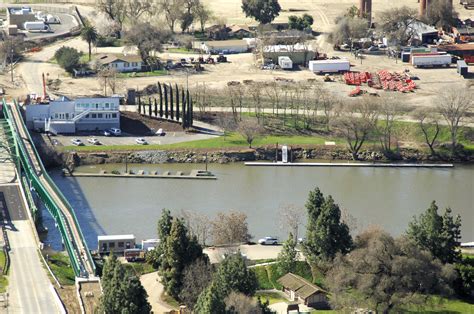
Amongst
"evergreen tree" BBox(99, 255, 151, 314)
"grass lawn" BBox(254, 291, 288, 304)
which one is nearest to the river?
"grass lawn" BBox(254, 291, 288, 304)

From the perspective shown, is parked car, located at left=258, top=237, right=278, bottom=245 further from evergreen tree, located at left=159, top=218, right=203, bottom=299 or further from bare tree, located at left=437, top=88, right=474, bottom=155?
bare tree, located at left=437, top=88, right=474, bottom=155

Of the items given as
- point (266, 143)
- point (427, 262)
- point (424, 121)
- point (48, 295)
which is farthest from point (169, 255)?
point (424, 121)

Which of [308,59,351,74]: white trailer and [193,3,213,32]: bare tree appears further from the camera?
[193,3,213,32]: bare tree

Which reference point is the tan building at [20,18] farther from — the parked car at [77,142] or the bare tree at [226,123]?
the parked car at [77,142]

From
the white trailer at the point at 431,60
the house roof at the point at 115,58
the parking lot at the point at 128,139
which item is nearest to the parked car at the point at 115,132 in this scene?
the parking lot at the point at 128,139

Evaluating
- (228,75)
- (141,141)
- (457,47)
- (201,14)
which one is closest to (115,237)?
(141,141)

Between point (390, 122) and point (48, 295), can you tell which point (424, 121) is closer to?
point (390, 122)
